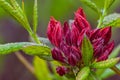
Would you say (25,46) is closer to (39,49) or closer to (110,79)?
(39,49)

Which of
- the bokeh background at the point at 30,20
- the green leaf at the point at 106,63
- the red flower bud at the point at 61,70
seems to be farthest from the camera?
the bokeh background at the point at 30,20

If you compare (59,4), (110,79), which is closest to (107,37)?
(59,4)

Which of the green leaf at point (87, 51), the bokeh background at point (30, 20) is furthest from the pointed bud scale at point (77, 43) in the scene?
the bokeh background at point (30, 20)

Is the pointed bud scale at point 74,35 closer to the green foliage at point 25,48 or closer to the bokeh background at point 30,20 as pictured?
the green foliage at point 25,48

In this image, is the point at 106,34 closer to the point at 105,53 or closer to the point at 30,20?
the point at 105,53

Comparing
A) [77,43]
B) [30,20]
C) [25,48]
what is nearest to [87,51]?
[77,43]
